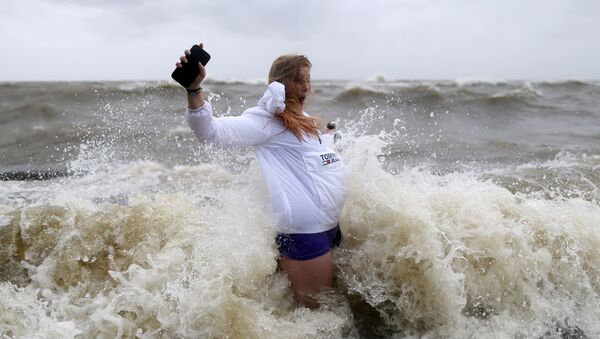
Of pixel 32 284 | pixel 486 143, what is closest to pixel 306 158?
pixel 32 284

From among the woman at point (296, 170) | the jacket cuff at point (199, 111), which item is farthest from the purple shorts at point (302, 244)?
the jacket cuff at point (199, 111)

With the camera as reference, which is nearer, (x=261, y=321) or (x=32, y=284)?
(x=261, y=321)

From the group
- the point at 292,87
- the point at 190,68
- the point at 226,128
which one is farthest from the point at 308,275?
the point at 190,68

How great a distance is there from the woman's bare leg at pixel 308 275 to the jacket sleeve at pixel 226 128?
85 cm

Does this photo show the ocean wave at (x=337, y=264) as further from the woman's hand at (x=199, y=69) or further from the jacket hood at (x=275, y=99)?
the woman's hand at (x=199, y=69)

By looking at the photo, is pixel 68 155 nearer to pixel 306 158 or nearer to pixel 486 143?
pixel 306 158

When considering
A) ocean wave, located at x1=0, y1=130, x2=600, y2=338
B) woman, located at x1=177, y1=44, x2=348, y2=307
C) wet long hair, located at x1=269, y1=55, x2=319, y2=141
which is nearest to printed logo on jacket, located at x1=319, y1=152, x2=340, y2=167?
woman, located at x1=177, y1=44, x2=348, y2=307

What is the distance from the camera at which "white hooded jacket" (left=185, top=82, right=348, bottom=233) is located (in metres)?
3.41

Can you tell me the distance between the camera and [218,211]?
394 cm

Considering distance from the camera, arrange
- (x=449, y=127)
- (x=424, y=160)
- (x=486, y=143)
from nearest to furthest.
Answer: (x=424, y=160) < (x=486, y=143) < (x=449, y=127)

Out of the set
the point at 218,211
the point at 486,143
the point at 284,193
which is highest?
the point at 284,193

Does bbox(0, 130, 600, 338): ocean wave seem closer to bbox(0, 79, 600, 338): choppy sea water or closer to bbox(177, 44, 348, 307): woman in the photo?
bbox(0, 79, 600, 338): choppy sea water

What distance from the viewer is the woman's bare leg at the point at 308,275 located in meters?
3.61

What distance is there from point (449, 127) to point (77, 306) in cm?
1054
